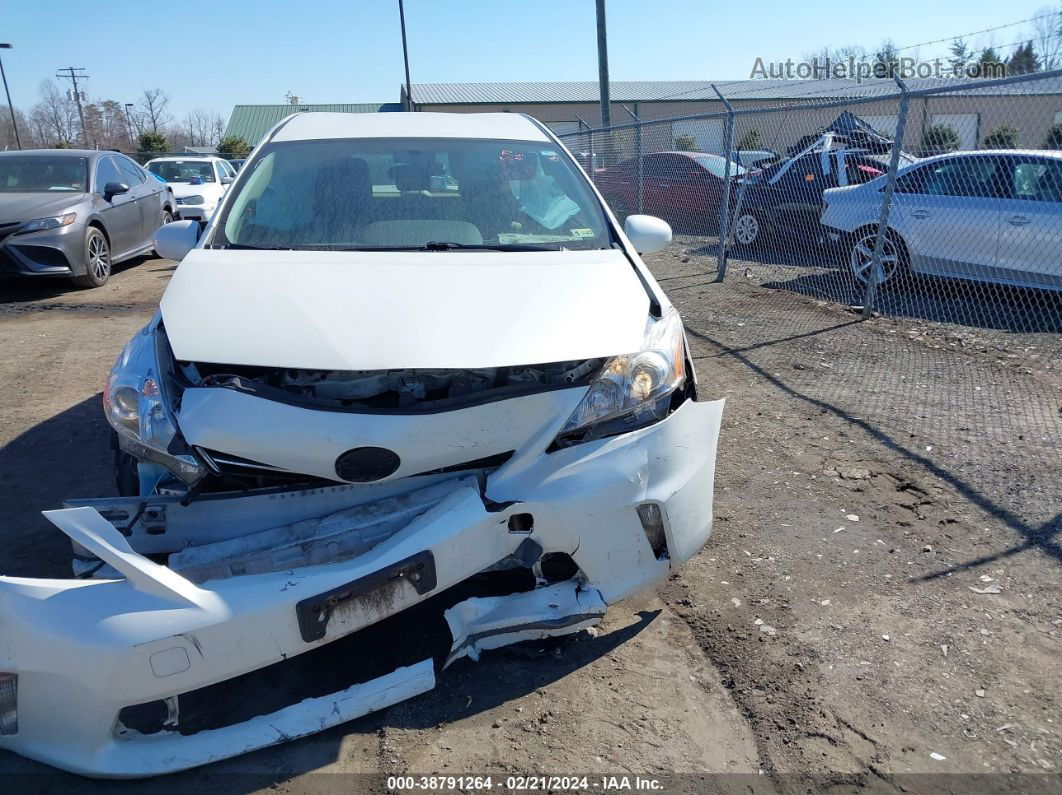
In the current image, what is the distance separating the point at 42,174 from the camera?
9742 millimetres

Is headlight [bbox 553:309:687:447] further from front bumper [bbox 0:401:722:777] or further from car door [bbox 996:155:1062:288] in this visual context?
car door [bbox 996:155:1062:288]

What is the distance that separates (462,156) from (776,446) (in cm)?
241

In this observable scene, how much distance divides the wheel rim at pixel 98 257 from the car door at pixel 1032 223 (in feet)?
32.2

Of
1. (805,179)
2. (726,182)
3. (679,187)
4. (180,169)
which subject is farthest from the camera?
(180,169)

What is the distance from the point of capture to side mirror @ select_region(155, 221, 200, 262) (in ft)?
12.4

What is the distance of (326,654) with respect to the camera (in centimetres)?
275

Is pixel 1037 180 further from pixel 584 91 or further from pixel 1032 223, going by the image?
pixel 584 91

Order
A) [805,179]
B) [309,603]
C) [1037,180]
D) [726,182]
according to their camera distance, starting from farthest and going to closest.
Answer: [805,179] → [726,182] → [1037,180] → [309,603]

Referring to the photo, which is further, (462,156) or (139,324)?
(139,324)

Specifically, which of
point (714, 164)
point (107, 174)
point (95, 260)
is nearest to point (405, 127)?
point (95, 260)

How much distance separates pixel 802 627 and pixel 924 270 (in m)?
6.29

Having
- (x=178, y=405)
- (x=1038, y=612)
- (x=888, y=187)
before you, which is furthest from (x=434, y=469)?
(x=888, y=187)

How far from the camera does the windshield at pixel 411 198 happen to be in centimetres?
Result: 353

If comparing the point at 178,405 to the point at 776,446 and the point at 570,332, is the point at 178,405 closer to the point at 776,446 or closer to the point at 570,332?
the point at 570,332
